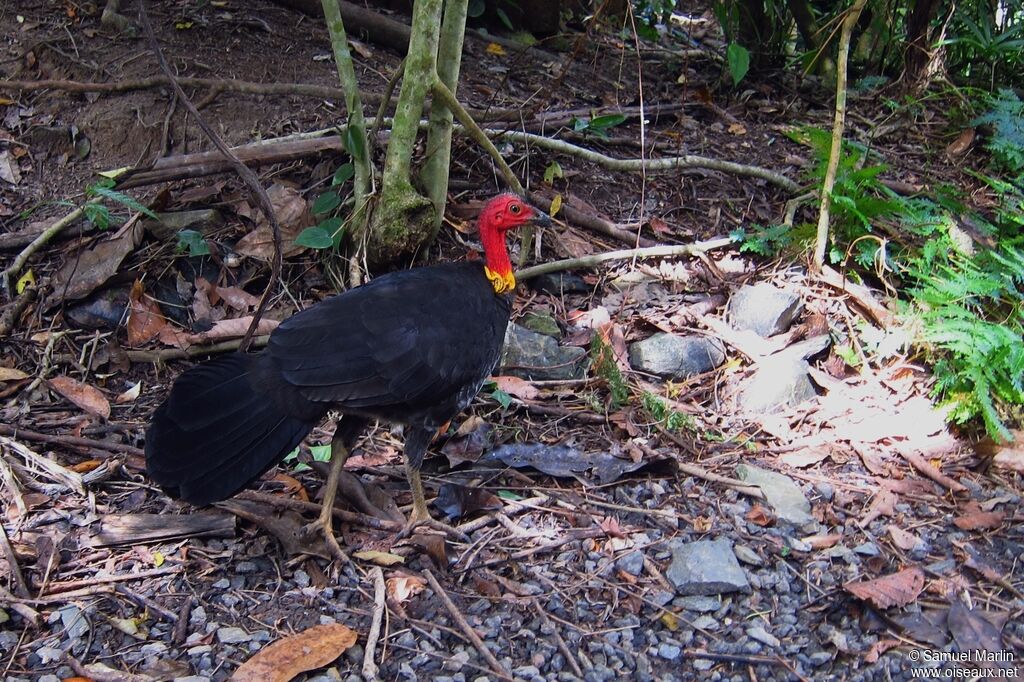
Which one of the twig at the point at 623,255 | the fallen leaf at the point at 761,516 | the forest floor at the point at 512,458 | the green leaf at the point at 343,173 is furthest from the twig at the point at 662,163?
the fallen leaf at the point at 761,516

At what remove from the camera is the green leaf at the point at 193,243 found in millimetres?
5059

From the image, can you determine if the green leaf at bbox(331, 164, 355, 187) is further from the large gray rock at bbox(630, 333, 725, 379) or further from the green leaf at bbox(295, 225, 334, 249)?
the large gray rock at bbox(630, 333, 725, 379)

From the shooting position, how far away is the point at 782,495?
403cm

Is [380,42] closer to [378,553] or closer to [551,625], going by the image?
[378,553]

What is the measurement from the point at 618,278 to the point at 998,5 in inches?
167

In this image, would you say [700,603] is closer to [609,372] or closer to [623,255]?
[609,372]

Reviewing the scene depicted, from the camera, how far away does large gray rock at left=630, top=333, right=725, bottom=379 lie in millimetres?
4906

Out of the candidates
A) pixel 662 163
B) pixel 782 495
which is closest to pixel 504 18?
pixel 662 163

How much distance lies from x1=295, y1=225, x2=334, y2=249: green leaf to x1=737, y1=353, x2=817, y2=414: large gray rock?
2.28 m

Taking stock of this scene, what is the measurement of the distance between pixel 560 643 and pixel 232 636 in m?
1.11

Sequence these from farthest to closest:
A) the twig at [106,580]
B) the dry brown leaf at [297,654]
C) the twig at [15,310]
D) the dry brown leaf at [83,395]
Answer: the twig at [15,310] → the dry brown leaf at [83,395] → the twig at [106,580] → the dry brown leaf at [297,654]

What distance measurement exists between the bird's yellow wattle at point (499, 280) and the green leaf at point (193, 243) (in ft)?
5.82

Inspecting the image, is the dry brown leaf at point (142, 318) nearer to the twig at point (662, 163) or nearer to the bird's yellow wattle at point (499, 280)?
the bird's yellow wattle at point (499, 280)

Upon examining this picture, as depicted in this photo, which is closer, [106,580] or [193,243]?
[106,580]
